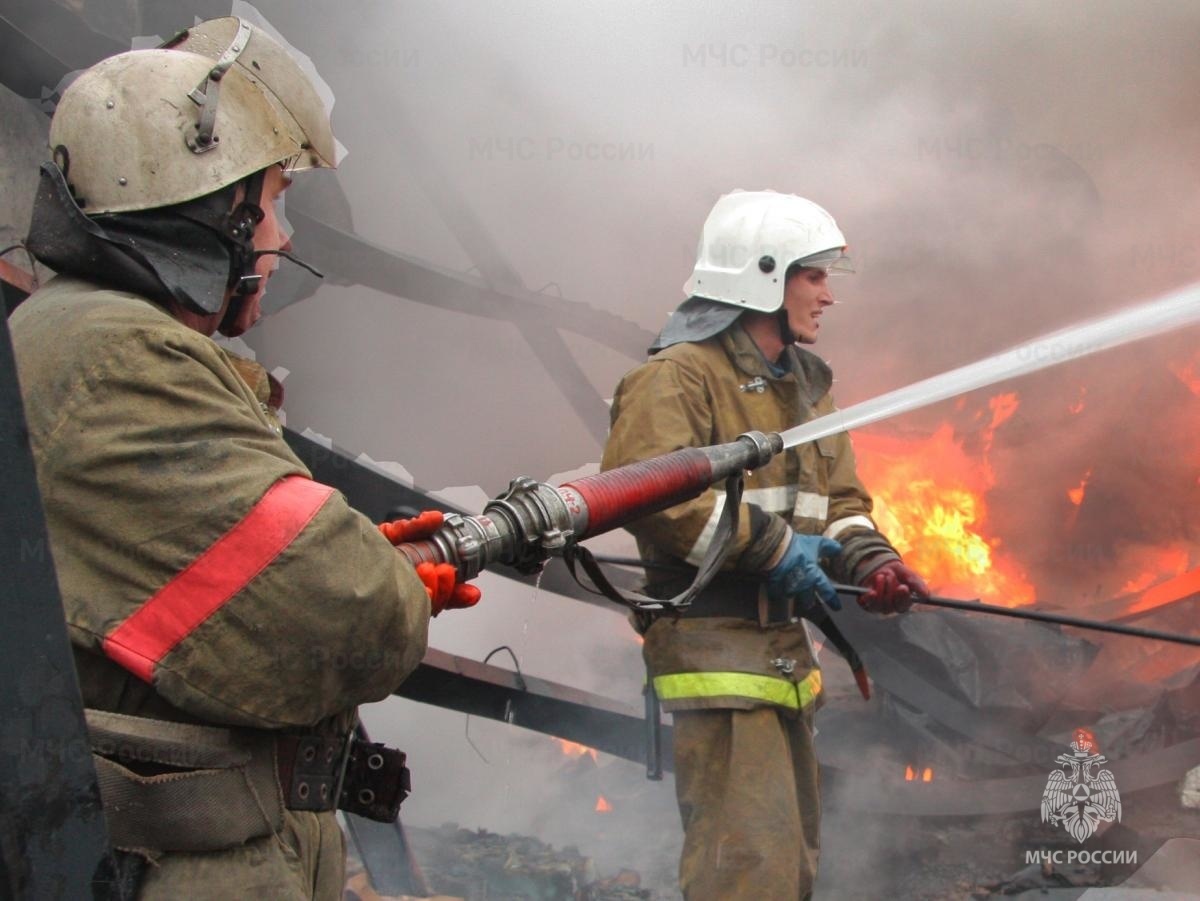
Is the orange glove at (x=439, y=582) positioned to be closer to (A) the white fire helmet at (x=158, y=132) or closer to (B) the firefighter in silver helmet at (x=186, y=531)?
(B) the firefighter in silver helmet at (x=186, y=531)

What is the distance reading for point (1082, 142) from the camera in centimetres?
696

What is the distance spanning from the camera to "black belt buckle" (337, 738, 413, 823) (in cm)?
187

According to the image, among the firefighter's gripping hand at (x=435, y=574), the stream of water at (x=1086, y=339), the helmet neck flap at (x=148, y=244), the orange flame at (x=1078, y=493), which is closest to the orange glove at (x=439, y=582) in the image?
the firefighter's gripping hand at (x=435, y=574)

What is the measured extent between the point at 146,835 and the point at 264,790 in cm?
16

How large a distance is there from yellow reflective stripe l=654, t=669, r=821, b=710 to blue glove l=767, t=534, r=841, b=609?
0.25 metres

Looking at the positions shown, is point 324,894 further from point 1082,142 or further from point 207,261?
point 1082,142

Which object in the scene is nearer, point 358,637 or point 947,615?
point 358,637

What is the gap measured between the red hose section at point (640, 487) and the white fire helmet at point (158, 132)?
2.73 ft

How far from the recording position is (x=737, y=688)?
3156 mm

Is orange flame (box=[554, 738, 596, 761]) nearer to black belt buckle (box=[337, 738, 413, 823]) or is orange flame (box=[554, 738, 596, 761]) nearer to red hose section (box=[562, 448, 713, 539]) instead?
red hose section (box=[562, 448, 713, 539])

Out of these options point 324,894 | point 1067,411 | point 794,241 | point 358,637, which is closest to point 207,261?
point 358,637

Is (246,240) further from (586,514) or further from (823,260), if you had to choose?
(823,260)

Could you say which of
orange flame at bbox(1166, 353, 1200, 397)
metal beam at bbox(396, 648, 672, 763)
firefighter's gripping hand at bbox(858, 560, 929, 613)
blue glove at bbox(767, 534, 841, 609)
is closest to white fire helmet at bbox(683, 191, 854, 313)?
blue glove at bbox(767, 534, 841, 609)

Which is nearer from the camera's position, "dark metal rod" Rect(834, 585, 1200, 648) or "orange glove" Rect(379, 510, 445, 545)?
"orange glove" Rect(379, 510, 445, 545)
